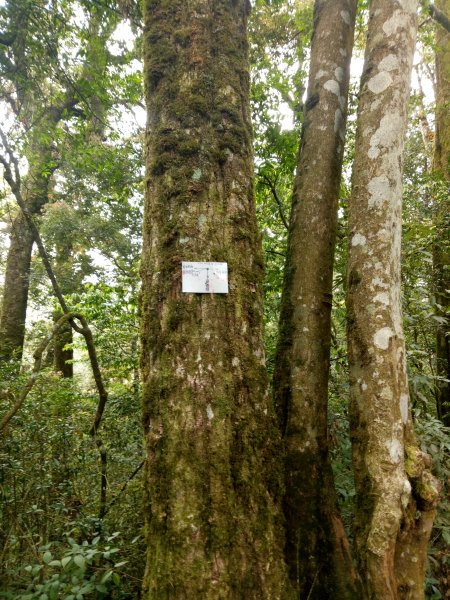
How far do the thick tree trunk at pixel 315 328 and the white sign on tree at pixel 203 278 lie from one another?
0.65 meters

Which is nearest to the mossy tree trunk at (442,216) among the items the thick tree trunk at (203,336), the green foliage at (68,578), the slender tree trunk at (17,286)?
the thick tree trunk at (203,336)

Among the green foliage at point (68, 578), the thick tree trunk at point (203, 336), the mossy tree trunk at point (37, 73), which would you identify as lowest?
the green foliage at point (68, 578)

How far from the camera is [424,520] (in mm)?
1639

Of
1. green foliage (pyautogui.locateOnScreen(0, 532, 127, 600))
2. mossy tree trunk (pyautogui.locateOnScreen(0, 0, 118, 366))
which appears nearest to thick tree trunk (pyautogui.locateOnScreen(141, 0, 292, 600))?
green foliage (pyautogui.locateOnScreen(0, 532, 127, 600))

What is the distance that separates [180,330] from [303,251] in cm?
99

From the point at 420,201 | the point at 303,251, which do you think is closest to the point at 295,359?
the point at 303,251

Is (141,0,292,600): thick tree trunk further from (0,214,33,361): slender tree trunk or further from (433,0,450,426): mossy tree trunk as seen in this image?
(0,214,33,361): slender tree trunk

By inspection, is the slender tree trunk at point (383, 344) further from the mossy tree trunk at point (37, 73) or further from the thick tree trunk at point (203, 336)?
the mossy tree trunk at point (37, 73)

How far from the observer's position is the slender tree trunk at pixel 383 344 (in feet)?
5.25

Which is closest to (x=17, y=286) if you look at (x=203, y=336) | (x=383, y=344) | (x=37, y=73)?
(x=37, y=73)

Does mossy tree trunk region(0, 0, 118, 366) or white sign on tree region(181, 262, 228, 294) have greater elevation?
mossy tree trunk region(0, 0, 118, 366)

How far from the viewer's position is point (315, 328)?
214 cm

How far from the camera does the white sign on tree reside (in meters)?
1.67

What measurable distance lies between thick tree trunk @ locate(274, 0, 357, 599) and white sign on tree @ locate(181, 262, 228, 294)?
2.15ft
